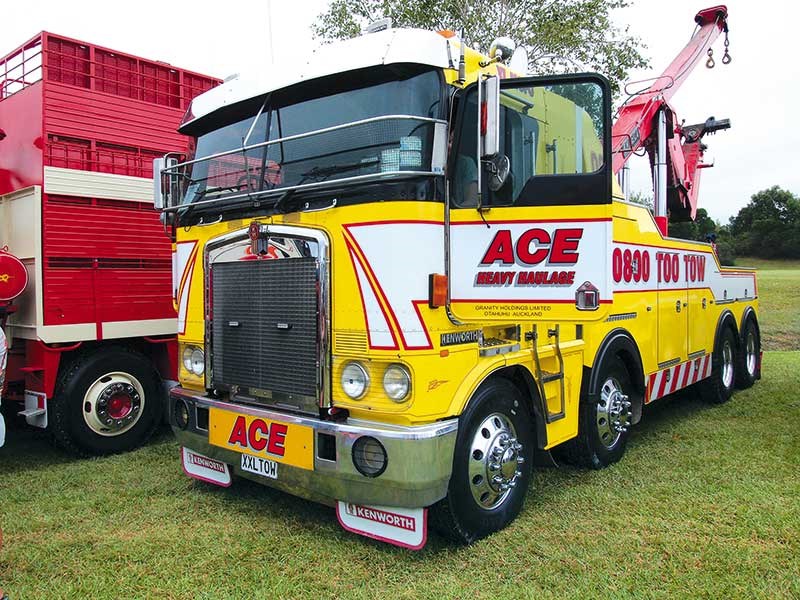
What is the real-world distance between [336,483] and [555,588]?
4.01 feet

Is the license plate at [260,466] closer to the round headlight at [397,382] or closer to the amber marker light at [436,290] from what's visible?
the round headlight at [397,382]

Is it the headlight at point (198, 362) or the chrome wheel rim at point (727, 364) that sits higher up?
the headlight at point (198, 362)

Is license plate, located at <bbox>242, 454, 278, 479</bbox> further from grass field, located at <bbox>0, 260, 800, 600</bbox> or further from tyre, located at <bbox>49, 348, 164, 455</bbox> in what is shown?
tyre, located at <bbox>49, 348, 164, 455</bbox>

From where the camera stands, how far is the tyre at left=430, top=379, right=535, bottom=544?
344 cm

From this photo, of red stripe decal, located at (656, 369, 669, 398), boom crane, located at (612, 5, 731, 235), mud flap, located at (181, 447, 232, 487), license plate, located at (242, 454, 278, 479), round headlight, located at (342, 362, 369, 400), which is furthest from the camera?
boom crane, located at (612, 5, 731, 235)

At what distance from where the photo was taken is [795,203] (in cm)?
5450

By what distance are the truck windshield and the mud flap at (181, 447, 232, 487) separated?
1762 millimetres

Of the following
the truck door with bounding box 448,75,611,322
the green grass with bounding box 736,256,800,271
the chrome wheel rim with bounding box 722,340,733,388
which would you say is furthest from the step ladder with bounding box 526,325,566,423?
the green grass with bounding box 736,256,800,271

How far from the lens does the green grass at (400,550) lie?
3152 mm

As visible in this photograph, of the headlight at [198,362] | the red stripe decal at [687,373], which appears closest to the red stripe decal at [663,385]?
the red stripe decal at [687,373]

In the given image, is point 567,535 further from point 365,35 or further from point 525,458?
point 365,35

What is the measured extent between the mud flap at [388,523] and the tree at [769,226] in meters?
55.9

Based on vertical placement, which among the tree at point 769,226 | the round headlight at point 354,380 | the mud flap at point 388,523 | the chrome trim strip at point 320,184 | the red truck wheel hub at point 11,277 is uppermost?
the tree at point 769,226

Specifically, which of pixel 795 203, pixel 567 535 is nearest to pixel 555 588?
pixel 567 535
